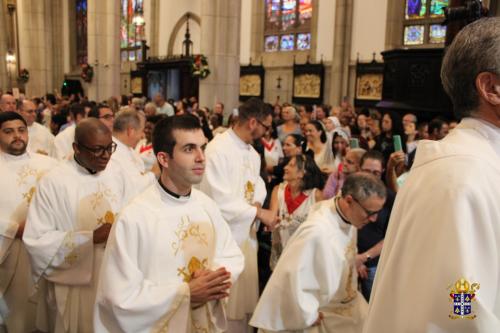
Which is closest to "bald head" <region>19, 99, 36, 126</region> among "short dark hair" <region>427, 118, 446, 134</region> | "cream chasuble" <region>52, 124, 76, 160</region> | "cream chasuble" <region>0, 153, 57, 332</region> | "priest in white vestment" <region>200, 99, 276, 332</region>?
"cream chasuble" <region>52, 124, 76, 160</region>

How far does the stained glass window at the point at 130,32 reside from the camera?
25.3 metres

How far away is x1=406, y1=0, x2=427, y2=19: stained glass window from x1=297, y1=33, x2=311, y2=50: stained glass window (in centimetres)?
383

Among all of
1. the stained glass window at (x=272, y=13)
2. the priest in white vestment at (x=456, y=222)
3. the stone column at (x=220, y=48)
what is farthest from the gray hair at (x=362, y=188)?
the stained glass window at (x=272, y=13)

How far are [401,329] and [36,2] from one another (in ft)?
84.2

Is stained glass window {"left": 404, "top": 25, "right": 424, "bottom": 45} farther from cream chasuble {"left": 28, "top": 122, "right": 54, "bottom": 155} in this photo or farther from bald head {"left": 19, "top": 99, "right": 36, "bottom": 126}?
bald head {"left": 19, "top": 99, "right": 36, "bottom": 126}

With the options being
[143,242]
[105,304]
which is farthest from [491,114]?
[105,304]

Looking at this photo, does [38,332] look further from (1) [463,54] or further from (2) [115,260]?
(1) [463,54]

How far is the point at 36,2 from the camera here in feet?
75.9

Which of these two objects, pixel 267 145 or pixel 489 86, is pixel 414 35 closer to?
pixel 267 145

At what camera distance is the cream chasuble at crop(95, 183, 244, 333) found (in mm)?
2445

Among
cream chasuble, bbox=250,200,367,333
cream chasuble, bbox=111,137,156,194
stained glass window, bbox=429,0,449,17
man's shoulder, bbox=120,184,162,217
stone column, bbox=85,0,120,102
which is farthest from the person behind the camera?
stone column, bbox=85,0,120,102

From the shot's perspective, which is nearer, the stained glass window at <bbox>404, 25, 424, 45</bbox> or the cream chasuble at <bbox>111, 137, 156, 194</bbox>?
the cream chasuble at <bbox>111, 137, 156, 194</bbox>

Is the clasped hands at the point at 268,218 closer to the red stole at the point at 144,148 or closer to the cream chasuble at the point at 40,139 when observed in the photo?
the red stole at the point at 144,148

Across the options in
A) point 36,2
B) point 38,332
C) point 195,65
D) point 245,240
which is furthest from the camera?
point 36,2
